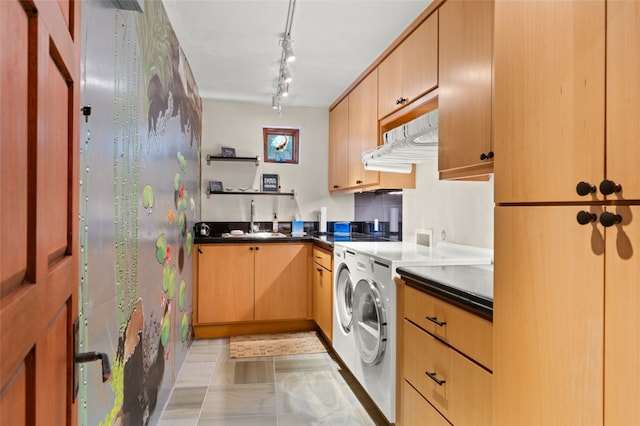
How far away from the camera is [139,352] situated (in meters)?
1.77

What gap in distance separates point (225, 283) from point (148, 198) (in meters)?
1.95

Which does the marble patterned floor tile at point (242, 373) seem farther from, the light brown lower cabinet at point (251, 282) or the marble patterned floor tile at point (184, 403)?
the light brown lower cabinet at point (251, 282)

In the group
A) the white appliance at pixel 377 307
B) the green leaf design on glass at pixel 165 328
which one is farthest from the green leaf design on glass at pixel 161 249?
the white appliance at pixel 377 307

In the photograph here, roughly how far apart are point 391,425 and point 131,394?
136 cm

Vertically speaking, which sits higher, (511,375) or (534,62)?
(534,62)

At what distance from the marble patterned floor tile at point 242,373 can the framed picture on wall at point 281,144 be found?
7.17ft

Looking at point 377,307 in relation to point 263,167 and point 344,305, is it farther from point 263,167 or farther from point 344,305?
point 263,167

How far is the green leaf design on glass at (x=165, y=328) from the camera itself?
7.38 ft

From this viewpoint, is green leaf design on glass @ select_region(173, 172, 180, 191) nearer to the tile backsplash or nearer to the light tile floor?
the light tile floor

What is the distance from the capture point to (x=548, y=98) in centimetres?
88

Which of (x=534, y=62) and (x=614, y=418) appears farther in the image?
(x=534, y=62)

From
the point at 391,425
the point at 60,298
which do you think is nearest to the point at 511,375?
the point at 60,298

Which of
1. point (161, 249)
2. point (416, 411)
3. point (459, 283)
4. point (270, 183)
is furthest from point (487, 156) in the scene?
point (270, 183)

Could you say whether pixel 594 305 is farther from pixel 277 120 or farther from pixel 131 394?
pixel 277 120
